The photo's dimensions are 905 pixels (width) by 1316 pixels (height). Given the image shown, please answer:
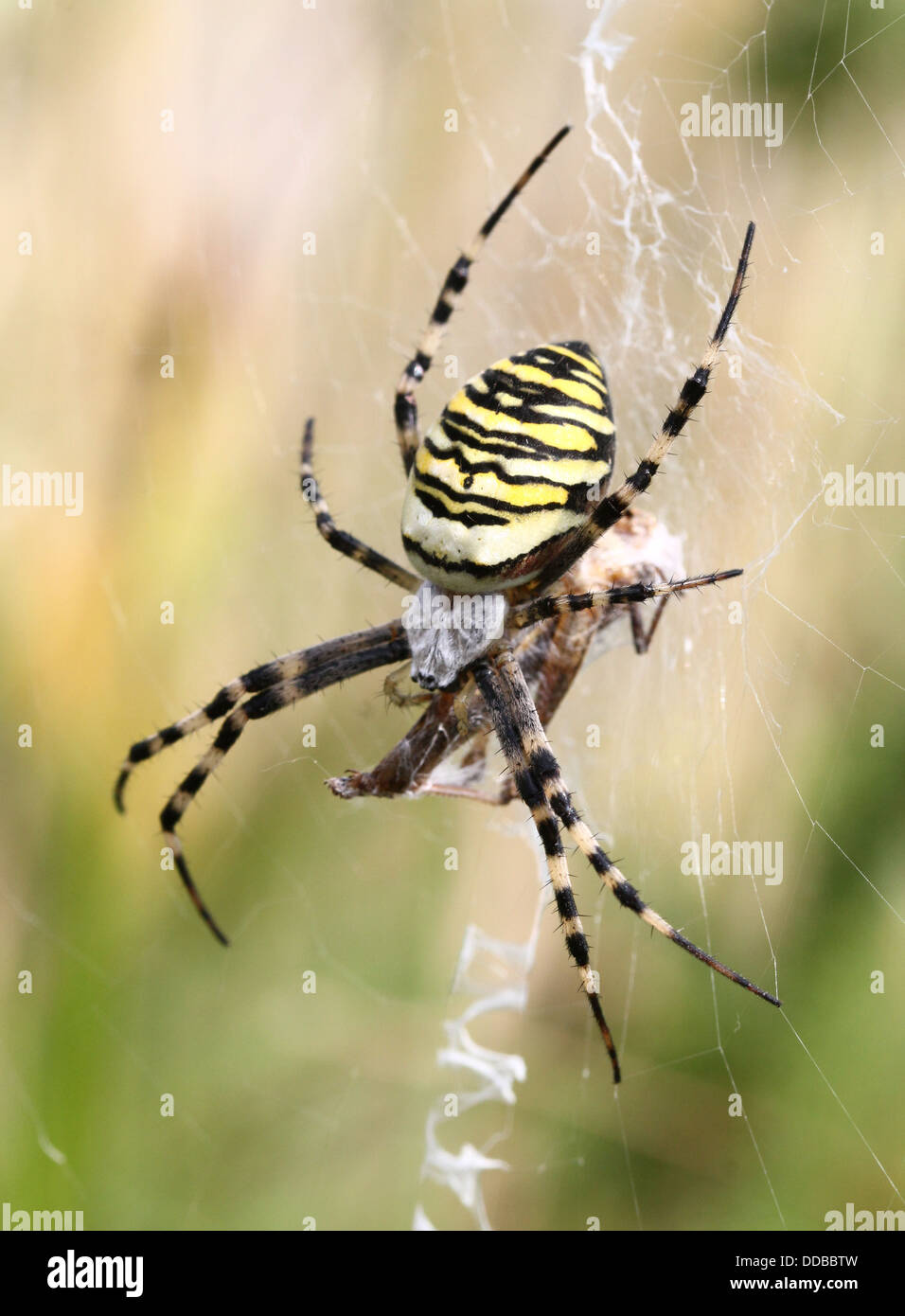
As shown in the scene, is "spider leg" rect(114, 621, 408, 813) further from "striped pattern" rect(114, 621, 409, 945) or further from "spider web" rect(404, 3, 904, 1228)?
"spider web" rect(404, 3, 904, 1228)

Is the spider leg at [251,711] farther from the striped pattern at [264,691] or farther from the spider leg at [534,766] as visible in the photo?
the spider leg at [534,766]

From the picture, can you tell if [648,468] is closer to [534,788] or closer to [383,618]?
[534,788]

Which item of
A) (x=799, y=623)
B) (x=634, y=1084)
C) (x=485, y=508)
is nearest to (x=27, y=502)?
(x=485, y=508)

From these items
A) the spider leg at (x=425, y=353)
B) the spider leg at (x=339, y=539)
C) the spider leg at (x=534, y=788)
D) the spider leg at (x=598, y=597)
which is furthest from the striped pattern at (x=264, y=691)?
the spider leg at (x=425, y=353)

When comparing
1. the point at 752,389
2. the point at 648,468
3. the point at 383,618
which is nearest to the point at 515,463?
the point at 648,468

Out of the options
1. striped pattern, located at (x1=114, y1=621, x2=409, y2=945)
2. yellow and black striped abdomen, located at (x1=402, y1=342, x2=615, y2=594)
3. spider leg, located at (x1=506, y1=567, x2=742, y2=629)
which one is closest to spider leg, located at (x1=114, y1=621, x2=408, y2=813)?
striped pattern, located at (x1=114, y1=621, x2=409, y2=945)
